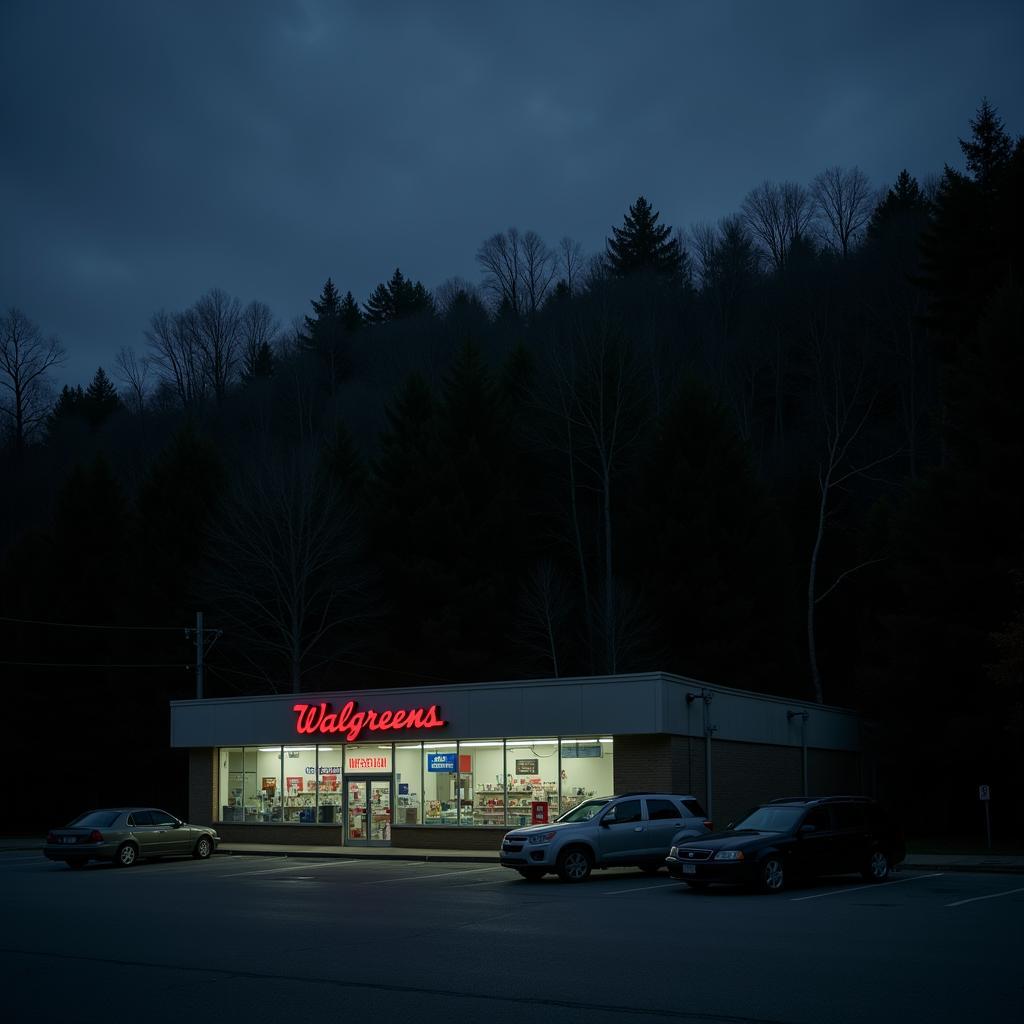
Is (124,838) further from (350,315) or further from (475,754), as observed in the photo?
(350,315)

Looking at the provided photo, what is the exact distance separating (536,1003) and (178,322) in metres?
72.3

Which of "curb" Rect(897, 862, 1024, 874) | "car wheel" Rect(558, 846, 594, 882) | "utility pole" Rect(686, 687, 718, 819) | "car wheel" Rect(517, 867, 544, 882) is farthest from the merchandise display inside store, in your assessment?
"curb" Rect(897, 862, 1024, 874)

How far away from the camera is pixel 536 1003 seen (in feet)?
33.5

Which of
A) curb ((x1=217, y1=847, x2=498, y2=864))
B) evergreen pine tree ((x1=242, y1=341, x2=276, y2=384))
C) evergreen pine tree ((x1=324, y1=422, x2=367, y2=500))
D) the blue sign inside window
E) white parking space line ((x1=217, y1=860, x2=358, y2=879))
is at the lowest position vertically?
curb ((x1=217, y1=847, x2=498, y2=864))

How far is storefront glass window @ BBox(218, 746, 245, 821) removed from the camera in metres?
38.4

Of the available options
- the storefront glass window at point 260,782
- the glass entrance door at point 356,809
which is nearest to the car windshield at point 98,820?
the glass entrance door at point 356,809

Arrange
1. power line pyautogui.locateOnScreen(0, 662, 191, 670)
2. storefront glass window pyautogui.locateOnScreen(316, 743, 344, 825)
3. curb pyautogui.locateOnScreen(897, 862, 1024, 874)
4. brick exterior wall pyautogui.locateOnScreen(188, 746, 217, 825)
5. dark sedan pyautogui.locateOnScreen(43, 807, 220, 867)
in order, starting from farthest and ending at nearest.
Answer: power line pyautogui.locateOnScreen(0, 662, 191, 670), brick exterior wall pyautogui.locateOnScreen(188, 746, 217, 825), storefront glass window pyautogui.locateOnScreen(316, 743, 344, 825), dark sedan pyautogui.locateOnScreen(43, 807, 220, 867), curb pyautogui.locateOnScreen(897, 862, 1024, 874)

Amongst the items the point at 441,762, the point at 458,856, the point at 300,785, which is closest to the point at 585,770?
the point at 458,856

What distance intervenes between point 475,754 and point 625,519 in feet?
66.2

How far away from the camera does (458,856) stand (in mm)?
31312

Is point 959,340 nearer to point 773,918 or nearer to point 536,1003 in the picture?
point 773,918

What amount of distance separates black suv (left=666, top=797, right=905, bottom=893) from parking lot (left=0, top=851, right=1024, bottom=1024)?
423 millimetres

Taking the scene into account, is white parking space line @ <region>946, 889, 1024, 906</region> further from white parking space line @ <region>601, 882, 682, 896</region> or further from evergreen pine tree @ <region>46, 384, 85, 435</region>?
evergreen pine tree @ <region>46, 384, 85, 435</region>

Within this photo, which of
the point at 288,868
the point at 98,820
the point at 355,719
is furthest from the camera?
the point at 355,719
